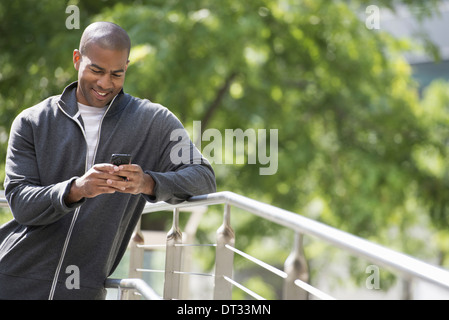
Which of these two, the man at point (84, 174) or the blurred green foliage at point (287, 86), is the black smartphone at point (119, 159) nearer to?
the man at point (84, 174)

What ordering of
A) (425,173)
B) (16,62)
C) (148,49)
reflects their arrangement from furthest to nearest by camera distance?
(425,173), (16,62), (148,49)

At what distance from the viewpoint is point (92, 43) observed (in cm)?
273

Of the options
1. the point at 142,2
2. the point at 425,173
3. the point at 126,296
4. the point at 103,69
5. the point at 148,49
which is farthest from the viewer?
the point at 425,173

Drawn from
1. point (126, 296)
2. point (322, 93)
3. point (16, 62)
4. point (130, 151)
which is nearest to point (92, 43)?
point (130, 151)

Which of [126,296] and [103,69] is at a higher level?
[103,69]

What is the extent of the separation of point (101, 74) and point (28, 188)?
1.82 ft

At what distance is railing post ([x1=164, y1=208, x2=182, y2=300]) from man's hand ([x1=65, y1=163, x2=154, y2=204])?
40.4 inches

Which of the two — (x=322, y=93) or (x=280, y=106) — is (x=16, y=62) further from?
(x=322, y=93)

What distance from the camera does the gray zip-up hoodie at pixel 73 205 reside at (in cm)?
257

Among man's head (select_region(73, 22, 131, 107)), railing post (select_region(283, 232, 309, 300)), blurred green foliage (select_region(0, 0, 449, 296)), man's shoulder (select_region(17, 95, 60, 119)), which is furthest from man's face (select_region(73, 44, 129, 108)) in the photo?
blurred green foliage (select_region(0, 0, 449, 296))

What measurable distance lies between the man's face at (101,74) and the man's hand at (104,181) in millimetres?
465

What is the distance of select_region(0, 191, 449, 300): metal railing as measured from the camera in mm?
1341

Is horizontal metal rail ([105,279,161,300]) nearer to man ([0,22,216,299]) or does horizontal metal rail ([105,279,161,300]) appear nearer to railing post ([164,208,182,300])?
man ([0,22,216,299])

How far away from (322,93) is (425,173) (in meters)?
2.01
